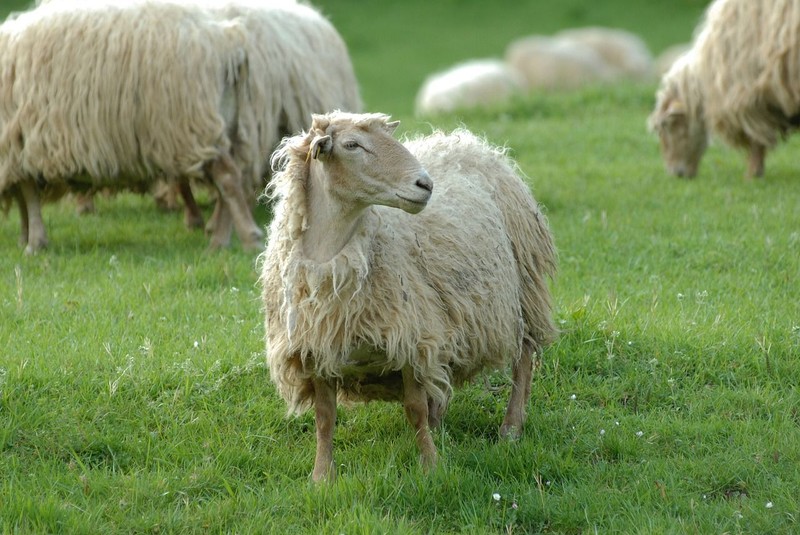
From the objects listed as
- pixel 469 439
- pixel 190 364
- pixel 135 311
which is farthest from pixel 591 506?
pixel 135 311

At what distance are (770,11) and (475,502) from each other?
6.85 meters

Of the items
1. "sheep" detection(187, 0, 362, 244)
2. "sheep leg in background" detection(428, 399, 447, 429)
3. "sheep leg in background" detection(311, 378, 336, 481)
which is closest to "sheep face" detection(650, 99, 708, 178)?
A: "sheep" detection(187, 0, 362, 244)

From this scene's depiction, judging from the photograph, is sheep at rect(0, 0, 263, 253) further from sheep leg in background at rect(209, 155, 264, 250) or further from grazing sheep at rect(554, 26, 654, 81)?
grazing sheep at rect(554, 26, 654, 81)

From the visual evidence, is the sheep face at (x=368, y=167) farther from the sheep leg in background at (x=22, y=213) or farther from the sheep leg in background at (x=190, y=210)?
the sheep leg in background at (x=190, y=210)

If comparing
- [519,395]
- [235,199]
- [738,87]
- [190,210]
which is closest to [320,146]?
[519,395]

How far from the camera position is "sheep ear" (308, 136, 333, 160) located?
4.23 meters

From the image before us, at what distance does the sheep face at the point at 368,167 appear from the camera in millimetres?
4219

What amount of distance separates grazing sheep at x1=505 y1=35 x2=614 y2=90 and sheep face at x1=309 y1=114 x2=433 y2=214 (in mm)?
21701

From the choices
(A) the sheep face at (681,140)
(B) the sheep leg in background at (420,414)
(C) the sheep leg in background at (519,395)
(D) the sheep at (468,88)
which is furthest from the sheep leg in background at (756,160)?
(D) the sheep at (468,88)

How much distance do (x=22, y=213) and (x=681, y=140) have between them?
236 inches

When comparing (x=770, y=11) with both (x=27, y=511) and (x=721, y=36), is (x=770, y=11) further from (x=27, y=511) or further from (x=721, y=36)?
(x=27, y=511)

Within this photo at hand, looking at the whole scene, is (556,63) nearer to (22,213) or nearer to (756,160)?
(756,160)

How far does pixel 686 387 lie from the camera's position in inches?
218

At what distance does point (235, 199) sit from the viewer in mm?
8203
